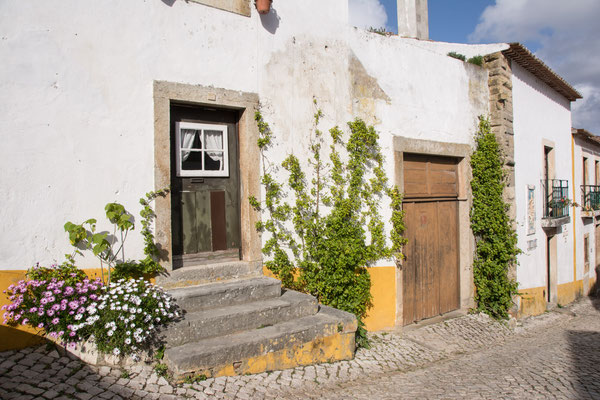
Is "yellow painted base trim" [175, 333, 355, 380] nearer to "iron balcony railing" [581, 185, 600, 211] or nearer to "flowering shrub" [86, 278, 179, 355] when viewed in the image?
"flowering shrub" [86, 278, 179, 355]

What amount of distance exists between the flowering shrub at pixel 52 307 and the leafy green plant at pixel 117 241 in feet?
1.27

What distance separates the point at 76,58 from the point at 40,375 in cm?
279

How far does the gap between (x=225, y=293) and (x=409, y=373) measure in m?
2.31

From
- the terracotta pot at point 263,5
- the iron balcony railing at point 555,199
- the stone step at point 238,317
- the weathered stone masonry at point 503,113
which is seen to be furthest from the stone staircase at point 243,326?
the iron balcony railing at point 555,199

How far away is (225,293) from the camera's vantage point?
431 cm

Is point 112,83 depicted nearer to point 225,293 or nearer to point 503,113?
point 225,293

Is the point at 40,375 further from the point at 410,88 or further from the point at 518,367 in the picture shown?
the point at 410,88

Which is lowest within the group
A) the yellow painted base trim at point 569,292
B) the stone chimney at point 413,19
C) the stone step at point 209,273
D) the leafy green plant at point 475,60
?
the yellow painted base trim at point 569,292

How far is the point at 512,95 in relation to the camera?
26.9 feet

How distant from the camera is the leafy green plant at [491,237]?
7184mm

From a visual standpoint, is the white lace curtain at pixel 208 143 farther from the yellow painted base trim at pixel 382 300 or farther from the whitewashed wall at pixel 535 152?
the whitewashed wall at pixel 535 152

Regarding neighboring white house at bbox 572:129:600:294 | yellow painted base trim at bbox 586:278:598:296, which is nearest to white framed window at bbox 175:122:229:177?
neighboring white house at bbox 572:129:600:294

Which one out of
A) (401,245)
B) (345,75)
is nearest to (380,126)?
(345,75)

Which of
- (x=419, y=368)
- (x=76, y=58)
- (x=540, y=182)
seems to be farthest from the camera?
(x=540, y=182)
